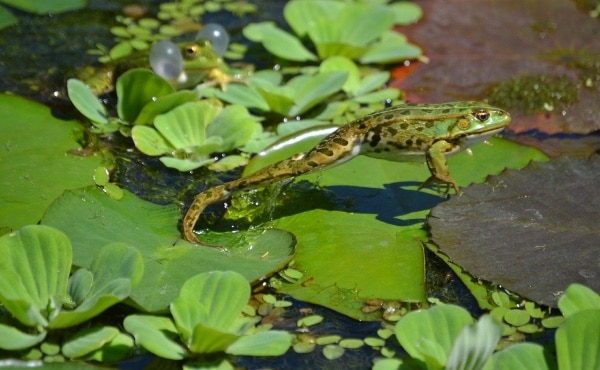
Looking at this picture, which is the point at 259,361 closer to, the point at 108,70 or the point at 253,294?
the point at 253,294

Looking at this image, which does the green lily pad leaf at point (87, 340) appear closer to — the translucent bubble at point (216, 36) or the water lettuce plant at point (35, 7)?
the translucent bubble at point (216, 36)

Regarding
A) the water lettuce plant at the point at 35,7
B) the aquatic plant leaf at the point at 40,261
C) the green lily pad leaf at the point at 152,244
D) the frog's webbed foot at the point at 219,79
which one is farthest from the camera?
the water lettuce plant at the point at 35,7

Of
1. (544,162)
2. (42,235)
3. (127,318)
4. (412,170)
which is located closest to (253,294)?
(127,318)

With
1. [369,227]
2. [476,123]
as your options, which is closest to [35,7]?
[369,227]

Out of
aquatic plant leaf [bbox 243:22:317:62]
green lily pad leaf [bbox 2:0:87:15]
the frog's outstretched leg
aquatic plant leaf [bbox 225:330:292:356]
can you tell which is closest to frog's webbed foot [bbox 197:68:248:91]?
aquatic plant leaf [bbox 243:22:317:62]

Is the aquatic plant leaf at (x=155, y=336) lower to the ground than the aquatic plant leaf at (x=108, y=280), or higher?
lower

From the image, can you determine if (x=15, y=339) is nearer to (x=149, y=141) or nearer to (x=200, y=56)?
(x=149, y=141)

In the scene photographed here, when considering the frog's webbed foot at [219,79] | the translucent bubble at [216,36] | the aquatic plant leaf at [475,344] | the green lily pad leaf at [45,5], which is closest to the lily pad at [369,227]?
the aquatic plant leaf at [475,344]

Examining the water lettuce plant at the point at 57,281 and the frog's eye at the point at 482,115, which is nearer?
the water lettuce plant at the point at 57,281
